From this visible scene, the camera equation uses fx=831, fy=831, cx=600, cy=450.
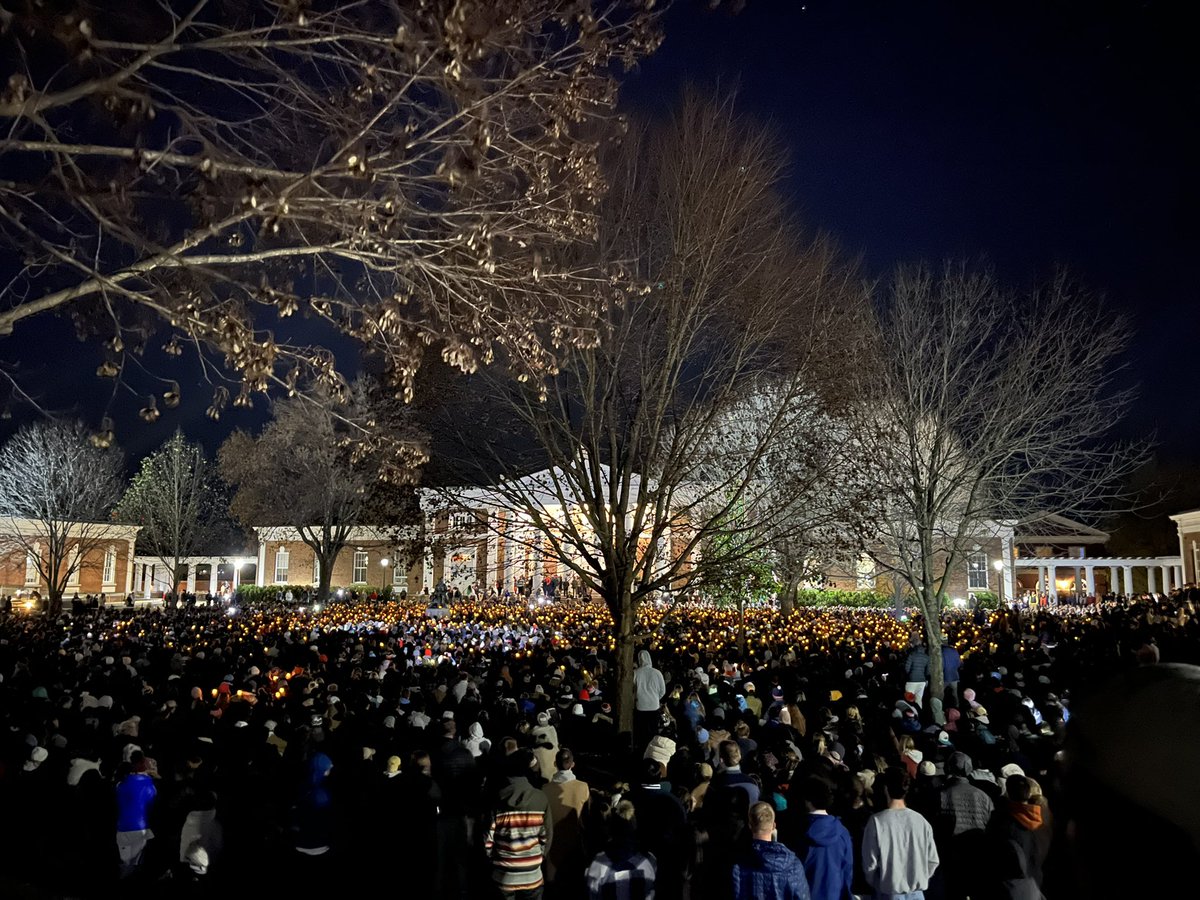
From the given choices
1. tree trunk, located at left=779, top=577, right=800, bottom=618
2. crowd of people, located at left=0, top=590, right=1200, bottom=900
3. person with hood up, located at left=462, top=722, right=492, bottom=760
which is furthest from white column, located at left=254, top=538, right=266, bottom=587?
person with hood up, located at left=462, top=722, right=492, bottom=760

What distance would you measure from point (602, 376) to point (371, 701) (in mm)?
6098

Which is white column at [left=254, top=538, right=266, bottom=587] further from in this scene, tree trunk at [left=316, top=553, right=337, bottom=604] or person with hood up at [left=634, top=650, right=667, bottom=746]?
person with hood up at [left=634, top=650, right=667, bottom=746]

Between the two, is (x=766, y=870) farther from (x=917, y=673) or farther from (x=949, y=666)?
(x=949, y=666)

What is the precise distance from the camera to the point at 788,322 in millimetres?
12219

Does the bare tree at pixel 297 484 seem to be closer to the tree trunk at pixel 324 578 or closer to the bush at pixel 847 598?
the tree trunk at pixel 324 578

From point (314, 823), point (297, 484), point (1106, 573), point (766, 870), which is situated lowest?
point (314, 823)

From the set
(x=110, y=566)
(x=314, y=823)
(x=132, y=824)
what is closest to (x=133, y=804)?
(x=132, y=824)

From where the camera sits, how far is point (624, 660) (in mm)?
11789

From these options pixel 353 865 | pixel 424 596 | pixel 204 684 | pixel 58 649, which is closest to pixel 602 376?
pixel 353 865

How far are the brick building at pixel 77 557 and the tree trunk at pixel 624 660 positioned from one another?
116 ft

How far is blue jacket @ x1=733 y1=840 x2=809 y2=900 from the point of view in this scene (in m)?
5.27

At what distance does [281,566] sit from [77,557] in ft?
63.0

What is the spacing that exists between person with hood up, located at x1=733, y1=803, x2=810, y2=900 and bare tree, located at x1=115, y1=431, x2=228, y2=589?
46608mm

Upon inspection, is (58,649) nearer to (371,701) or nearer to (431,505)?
(371,701)
